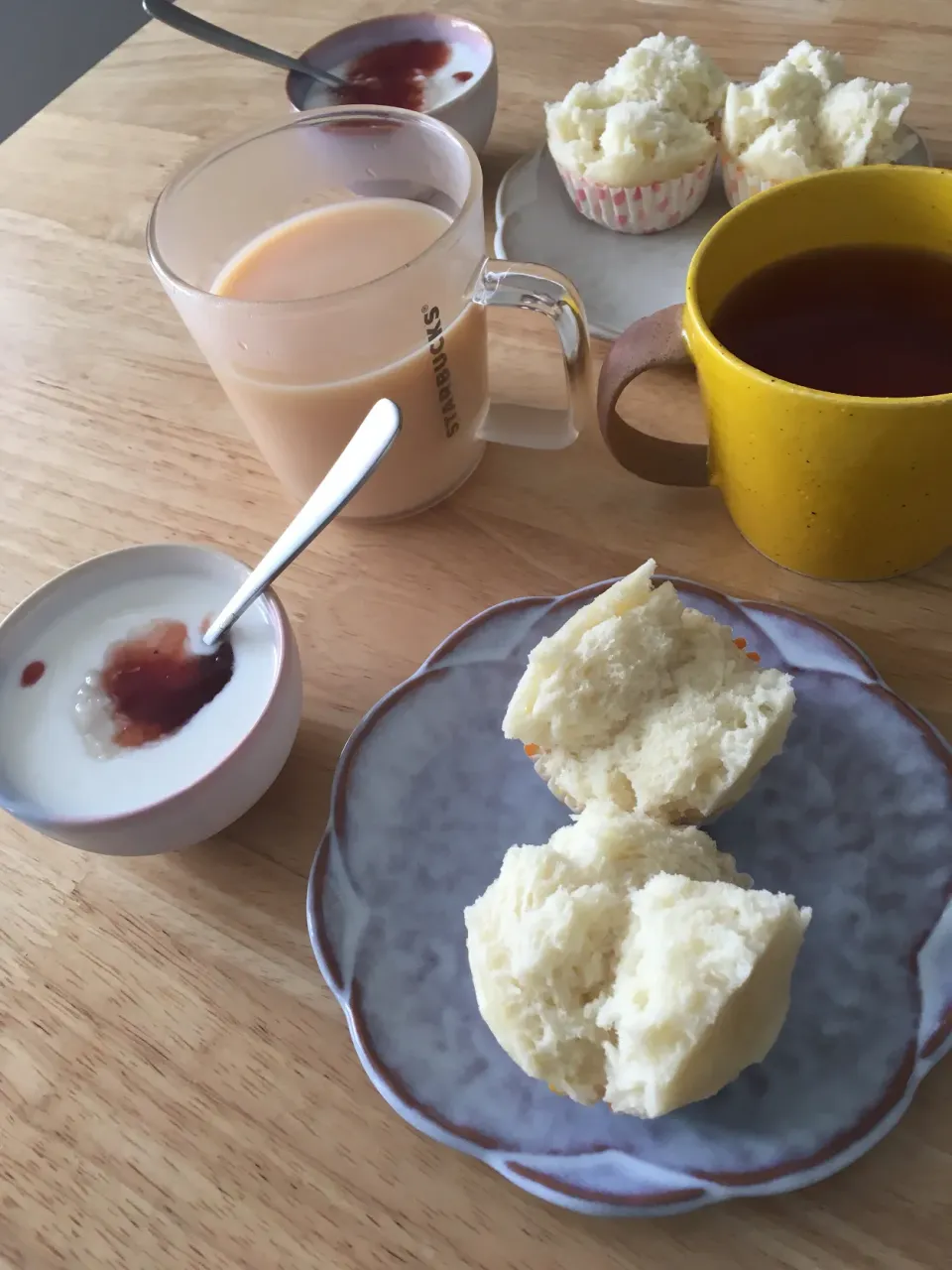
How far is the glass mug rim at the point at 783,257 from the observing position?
54 cm

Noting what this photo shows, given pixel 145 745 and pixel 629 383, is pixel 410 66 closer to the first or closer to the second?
pixel 629 383

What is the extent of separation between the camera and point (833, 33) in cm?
102

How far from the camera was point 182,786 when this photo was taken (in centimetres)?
57

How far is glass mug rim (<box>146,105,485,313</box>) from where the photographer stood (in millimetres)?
620

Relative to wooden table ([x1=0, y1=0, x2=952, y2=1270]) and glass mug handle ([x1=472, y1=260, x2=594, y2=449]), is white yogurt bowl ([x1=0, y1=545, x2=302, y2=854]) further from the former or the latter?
glass mug handle ([x1=472, y1=260, x2=594, y2=449])

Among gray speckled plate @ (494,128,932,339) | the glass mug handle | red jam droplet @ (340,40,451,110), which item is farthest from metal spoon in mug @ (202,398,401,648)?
red jam droplet @ (340,40,451,110)

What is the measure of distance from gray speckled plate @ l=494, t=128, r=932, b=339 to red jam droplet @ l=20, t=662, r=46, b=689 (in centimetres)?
48

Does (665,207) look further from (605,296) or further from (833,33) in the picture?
(833,33)

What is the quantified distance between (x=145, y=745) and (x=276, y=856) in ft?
0.33

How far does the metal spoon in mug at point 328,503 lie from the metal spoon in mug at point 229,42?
0.50 metres

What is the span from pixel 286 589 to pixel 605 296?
349 mm

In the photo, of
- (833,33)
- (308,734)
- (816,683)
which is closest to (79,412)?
(308,734)

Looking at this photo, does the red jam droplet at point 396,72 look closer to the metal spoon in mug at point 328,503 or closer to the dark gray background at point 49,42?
the metal spoon in mug at point 328,503

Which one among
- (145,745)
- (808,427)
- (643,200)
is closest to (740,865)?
(808,427)
